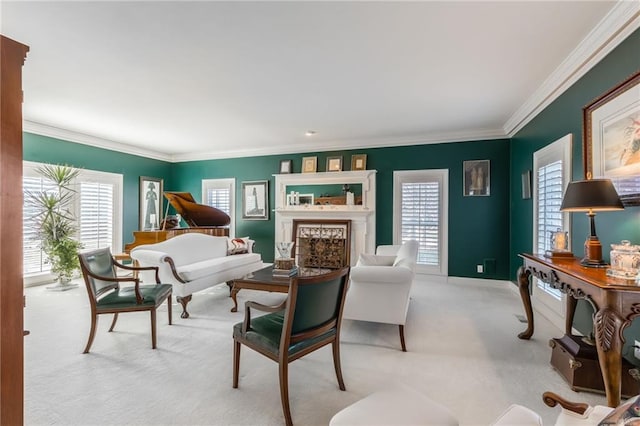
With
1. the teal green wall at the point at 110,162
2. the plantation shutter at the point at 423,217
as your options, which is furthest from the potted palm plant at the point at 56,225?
the plantation shutter at the point at 423,217

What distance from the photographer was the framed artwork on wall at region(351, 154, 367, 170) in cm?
594

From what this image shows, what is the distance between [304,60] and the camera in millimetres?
2797

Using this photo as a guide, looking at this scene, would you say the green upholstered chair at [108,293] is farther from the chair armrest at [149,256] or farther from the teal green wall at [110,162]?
the teal green wall at [110,162]

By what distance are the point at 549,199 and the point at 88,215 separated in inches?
302

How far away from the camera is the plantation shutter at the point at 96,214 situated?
559 cm

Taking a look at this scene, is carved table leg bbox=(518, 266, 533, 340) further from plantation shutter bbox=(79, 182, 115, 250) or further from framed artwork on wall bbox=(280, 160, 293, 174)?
plantation shutter bbox=(79, 182, 115, 250)

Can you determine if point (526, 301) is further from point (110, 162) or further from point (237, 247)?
point (110, 162)

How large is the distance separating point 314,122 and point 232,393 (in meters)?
3.95

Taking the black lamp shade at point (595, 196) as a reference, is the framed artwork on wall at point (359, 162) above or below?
above

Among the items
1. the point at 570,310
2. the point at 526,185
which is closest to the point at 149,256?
the point at 570,310

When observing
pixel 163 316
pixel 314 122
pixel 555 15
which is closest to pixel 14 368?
pixel 163 316

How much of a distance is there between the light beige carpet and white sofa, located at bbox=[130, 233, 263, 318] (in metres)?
0.43

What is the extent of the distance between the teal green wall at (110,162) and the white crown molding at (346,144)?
0.72 metres

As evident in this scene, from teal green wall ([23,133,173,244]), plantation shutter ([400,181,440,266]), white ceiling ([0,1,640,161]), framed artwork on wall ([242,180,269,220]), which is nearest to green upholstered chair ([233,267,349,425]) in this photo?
white ceiling ([0,1,640,161])
